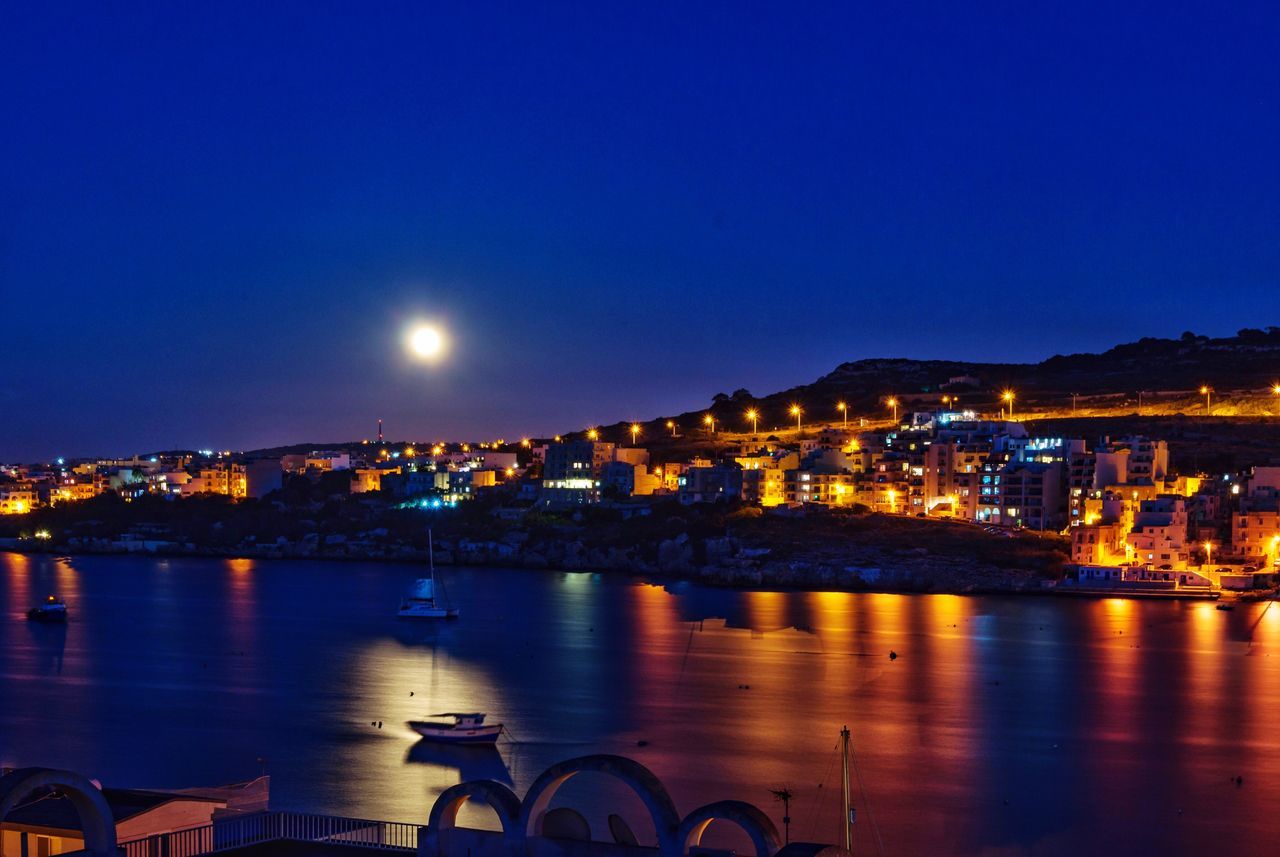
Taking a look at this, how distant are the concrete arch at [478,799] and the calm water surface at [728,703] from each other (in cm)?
474

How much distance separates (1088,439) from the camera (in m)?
38.7

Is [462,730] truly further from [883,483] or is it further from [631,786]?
[883,483]

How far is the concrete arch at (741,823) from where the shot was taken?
15.5 ft

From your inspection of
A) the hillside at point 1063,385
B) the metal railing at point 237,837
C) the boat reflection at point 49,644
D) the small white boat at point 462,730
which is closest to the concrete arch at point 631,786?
the metal railing at point 237,837

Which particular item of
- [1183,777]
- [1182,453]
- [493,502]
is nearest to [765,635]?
[1183,777]

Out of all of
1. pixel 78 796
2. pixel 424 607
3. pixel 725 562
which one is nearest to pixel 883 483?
pixel 725 562

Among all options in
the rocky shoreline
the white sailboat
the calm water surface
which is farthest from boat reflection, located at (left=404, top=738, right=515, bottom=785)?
the rocky shoreline

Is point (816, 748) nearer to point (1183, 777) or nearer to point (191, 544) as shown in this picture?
point (1183, 777)

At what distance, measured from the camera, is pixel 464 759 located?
12.9 m

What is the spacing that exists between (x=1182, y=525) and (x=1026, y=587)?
3.73 m

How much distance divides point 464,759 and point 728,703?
420 cm

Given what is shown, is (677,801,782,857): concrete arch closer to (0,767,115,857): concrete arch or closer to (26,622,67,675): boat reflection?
(0,767,115,857): concrete arch

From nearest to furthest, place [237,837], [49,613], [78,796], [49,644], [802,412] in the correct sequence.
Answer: [78,796] < [237,837] < [49,644] < [49,613] < [802,412]

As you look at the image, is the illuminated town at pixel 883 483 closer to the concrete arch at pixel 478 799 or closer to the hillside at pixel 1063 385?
the hillside at pixel 1063 385
